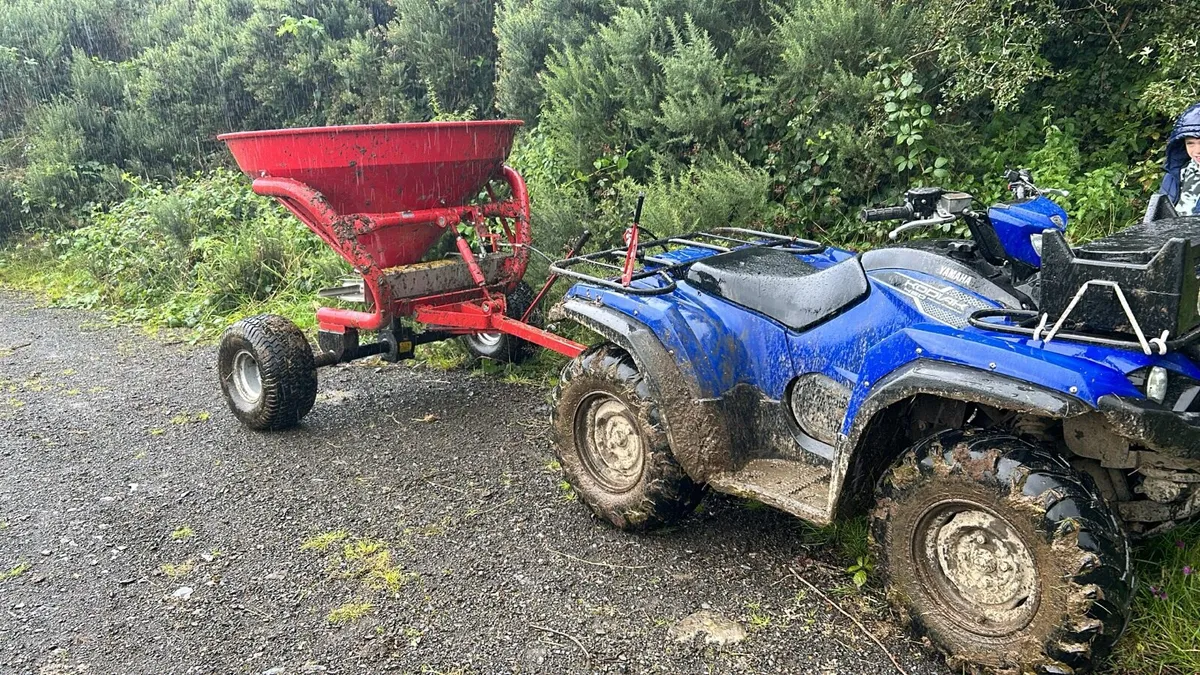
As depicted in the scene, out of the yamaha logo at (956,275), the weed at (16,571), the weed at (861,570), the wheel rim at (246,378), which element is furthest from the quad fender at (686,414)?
the wheel rim at (246,378)

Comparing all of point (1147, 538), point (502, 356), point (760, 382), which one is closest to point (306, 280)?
point (502, 356)

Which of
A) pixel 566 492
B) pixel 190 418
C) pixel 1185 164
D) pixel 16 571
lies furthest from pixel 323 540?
pixel 1185 164

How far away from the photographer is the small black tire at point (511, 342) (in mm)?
6047

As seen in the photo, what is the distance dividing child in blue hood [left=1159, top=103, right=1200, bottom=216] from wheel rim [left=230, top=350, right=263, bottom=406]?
4.96 m

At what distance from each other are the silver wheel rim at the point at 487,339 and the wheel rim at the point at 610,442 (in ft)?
7.92

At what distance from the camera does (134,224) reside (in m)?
10.5

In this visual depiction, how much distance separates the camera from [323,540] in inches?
Answer: 159

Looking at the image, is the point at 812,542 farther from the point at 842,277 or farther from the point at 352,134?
the point at 352,134

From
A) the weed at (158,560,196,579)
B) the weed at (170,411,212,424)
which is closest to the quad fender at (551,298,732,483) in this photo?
the weed at (158,560,196,579)

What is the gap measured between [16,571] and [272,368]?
5.27 ft

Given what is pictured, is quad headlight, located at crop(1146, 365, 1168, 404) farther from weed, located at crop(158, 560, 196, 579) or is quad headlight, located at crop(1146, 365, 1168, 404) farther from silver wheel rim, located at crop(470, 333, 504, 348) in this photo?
silver wheel rim, located at crop(470, 333, 504, 348)

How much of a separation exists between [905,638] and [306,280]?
6.88m

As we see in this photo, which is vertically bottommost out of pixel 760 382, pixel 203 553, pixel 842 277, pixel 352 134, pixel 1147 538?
pixel 203 553

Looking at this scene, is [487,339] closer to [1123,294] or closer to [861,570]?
[861,570]
